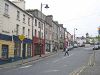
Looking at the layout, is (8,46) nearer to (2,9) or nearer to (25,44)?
A: (2,9)

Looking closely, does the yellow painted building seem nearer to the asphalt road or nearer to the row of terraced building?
the row of terraced building

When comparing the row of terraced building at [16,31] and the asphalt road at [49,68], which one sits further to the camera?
the row of terraced building at [16,31]

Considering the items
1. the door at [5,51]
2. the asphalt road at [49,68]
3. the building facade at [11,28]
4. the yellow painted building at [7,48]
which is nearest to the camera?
the asphalt road at [49,68]

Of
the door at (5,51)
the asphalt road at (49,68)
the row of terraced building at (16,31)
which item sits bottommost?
the asphalt road at (49,68)

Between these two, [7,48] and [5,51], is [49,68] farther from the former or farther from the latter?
[7,48]

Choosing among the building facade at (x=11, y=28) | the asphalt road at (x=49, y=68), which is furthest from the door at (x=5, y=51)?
the asphalt road at (x=49, y=68)

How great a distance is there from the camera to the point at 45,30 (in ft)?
205

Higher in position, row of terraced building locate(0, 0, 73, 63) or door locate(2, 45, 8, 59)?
row of terraced building locate(0, 0, 73, 63)

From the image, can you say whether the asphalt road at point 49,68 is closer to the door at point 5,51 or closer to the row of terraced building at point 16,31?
the door at point 5,51

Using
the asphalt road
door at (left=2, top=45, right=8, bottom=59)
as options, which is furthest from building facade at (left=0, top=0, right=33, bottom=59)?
the asphalt road

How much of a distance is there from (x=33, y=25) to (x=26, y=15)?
16.0 ft

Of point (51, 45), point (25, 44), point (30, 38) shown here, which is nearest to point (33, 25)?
point (30, 38)

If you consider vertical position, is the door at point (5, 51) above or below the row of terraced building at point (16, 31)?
below

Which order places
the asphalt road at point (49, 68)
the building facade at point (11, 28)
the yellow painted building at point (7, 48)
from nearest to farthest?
the asphalt road at point (49, 68), the yellow painted building at point (7, 48), the building facade at point (11, 28)
